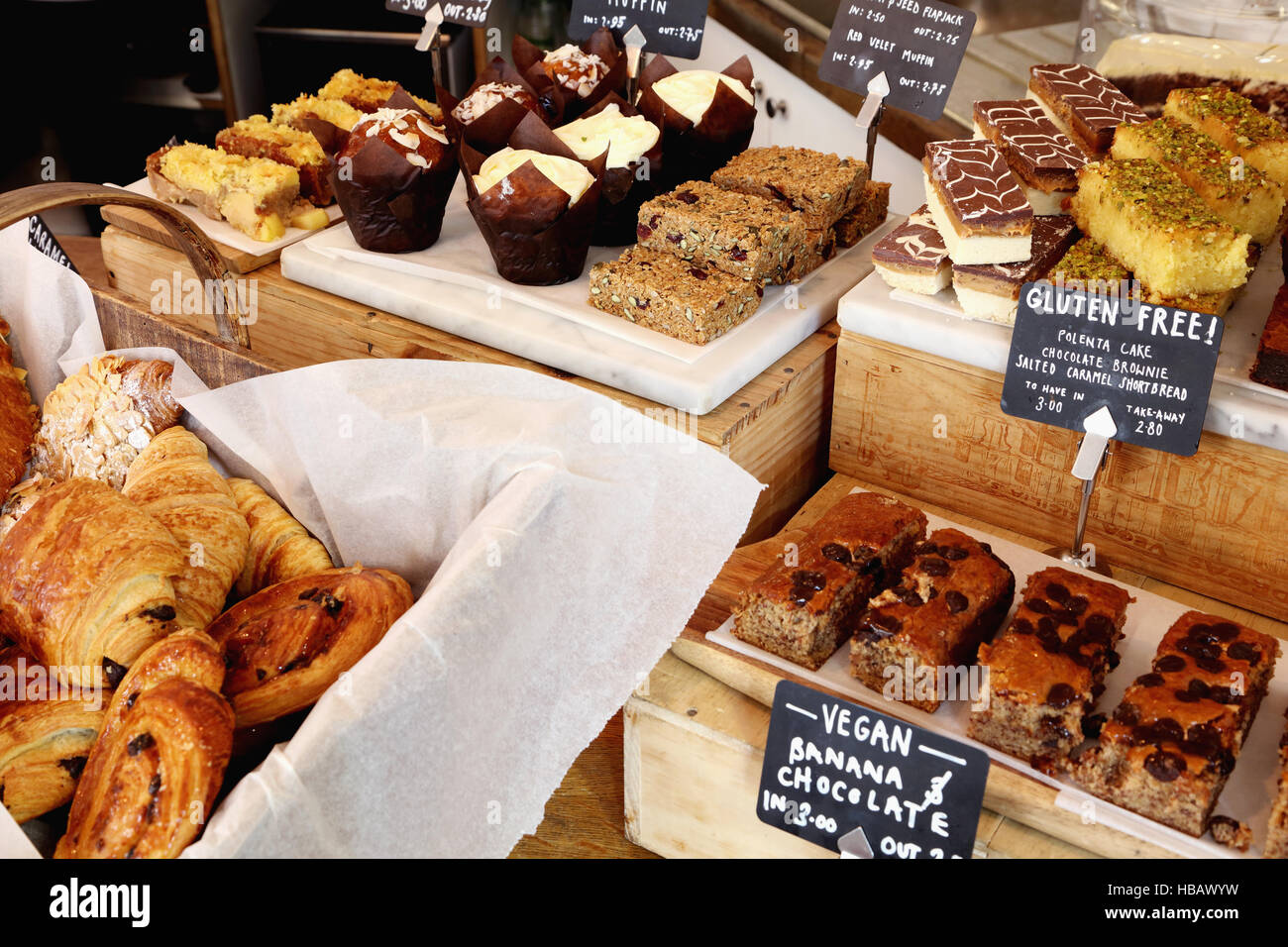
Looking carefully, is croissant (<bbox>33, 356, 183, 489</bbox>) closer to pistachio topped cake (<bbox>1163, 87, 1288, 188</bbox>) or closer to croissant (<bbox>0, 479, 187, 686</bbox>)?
croissant (<bbox>0, 479, 187, 686</bbox>)

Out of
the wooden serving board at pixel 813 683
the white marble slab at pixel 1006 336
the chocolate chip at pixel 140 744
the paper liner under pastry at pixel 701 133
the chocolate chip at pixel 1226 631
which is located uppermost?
the paper liner under pastry at pixel 701 133

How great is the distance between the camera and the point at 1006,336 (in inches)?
68.4

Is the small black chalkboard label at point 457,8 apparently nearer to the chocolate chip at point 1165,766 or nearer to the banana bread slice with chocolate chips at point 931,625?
the banana bread slice with chocolate chips at point 931,625

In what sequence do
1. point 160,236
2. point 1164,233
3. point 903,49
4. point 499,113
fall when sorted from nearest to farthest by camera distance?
point 1164,233, point 903,49, point 499,113, point 160,236

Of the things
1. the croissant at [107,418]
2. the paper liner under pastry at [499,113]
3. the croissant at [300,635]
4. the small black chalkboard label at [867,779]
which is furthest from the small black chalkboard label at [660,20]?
the small black chalkboard label at [867,779]

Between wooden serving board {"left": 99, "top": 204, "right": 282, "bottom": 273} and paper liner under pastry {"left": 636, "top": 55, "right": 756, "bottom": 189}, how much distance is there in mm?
793

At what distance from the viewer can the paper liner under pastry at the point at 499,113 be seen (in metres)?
2.19

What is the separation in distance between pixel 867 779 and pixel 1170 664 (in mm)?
378

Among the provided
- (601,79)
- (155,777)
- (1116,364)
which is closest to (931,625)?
(1116,364)

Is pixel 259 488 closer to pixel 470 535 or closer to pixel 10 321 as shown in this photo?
pixel 470 535

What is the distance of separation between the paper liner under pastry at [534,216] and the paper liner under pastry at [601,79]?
0.30 meters

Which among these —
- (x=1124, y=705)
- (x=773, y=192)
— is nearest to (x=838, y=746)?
(x=1124, y=705)

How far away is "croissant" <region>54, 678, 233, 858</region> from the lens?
1.09m

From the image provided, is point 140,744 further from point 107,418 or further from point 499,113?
point 499,113
